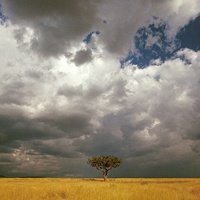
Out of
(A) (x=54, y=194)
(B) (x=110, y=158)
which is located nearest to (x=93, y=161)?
(B) (x=110, y=158)

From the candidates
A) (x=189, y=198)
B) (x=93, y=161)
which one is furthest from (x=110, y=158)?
(x=189, y=198)

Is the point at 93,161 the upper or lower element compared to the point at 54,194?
upper

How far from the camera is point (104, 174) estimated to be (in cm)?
8988

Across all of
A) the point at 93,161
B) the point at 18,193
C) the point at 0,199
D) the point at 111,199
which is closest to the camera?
the point at 0,199

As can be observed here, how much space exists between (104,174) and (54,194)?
232ft

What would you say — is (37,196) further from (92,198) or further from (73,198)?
(92,198)

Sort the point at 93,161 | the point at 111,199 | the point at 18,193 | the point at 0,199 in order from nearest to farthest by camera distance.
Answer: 1. the point at 0,199
2. the point at 111,199
3. the point at 18,193
4. the point at 93,161

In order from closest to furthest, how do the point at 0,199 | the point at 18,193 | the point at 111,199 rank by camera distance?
the point at 0,199 → the point at 111,199 → the point at 18,193

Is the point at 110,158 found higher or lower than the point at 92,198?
higher

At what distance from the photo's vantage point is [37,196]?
2005 cm

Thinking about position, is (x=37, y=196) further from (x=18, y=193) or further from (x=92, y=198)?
(x=92, y=198)

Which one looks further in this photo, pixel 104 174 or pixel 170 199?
pixel 104 174

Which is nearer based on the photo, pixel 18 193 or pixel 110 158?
pixel 18 193

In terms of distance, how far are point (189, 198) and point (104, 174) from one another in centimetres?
7086
